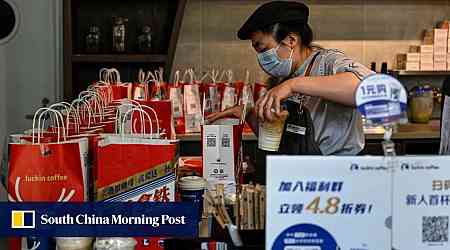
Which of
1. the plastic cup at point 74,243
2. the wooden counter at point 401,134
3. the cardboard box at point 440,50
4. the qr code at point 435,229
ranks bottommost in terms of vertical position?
the plastic cup at point 74,243

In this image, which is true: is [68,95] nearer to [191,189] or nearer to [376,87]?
[191,189]

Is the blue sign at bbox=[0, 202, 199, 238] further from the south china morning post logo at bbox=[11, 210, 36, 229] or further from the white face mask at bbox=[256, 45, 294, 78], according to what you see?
the white face mask at bbox=[256, 45, 294, 78]

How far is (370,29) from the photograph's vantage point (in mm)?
4582

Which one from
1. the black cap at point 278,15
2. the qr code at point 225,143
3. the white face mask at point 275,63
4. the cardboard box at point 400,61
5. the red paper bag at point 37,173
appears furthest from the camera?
the cardboard box at point 400,61

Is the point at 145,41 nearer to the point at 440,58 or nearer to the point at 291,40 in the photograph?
the point at 440,58

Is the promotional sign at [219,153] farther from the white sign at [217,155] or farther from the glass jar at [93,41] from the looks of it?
the glass jar at [93,41]

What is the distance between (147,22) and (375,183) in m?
3.38

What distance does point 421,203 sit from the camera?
1134 mm

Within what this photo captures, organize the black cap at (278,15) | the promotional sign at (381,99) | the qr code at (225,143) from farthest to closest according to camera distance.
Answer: the qr code at (225,143), the black cap at (278,15), the promotional sign at (381,99)

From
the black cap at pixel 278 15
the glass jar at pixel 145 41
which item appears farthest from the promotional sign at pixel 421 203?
the glass jar at pixel 145 41

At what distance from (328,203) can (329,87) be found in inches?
29.0

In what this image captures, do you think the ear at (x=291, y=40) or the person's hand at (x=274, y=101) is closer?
the person's hand at (x=274, y=101)

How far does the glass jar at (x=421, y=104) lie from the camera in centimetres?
436

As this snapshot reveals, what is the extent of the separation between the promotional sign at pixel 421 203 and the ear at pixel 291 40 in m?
1.08
